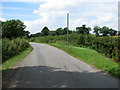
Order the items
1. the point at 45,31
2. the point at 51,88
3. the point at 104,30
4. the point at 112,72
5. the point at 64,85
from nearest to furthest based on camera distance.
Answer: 1. the point at 51,88
2. the point at 64,85
3. the point at 112,72
4. the point at 104,30
5. the point at 45,31

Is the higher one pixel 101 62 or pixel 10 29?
pixel 10 29

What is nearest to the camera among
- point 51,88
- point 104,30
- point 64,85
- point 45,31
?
point 51,88

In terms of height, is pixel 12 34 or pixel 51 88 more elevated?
pixel 12 34

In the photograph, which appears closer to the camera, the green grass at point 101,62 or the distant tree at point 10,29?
the green grass at point 101,62

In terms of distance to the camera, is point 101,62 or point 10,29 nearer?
point 101,62

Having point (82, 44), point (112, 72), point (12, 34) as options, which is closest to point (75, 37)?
point (82, 44)

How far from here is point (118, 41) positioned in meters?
16.0

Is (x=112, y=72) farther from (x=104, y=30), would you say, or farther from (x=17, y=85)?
(x=104, y=30)

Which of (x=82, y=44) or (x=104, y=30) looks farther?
(x=104, y=30)

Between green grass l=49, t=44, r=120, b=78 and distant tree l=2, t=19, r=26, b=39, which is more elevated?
distant tree l=2, t=19, r=26, b=39

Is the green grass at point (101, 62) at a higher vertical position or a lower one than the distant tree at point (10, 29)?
lower

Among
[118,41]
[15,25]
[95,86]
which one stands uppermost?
[15,25]

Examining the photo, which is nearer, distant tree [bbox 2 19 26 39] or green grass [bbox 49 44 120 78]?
green grass [bbox 49 44 120 78]

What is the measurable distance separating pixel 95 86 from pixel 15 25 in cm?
3693
